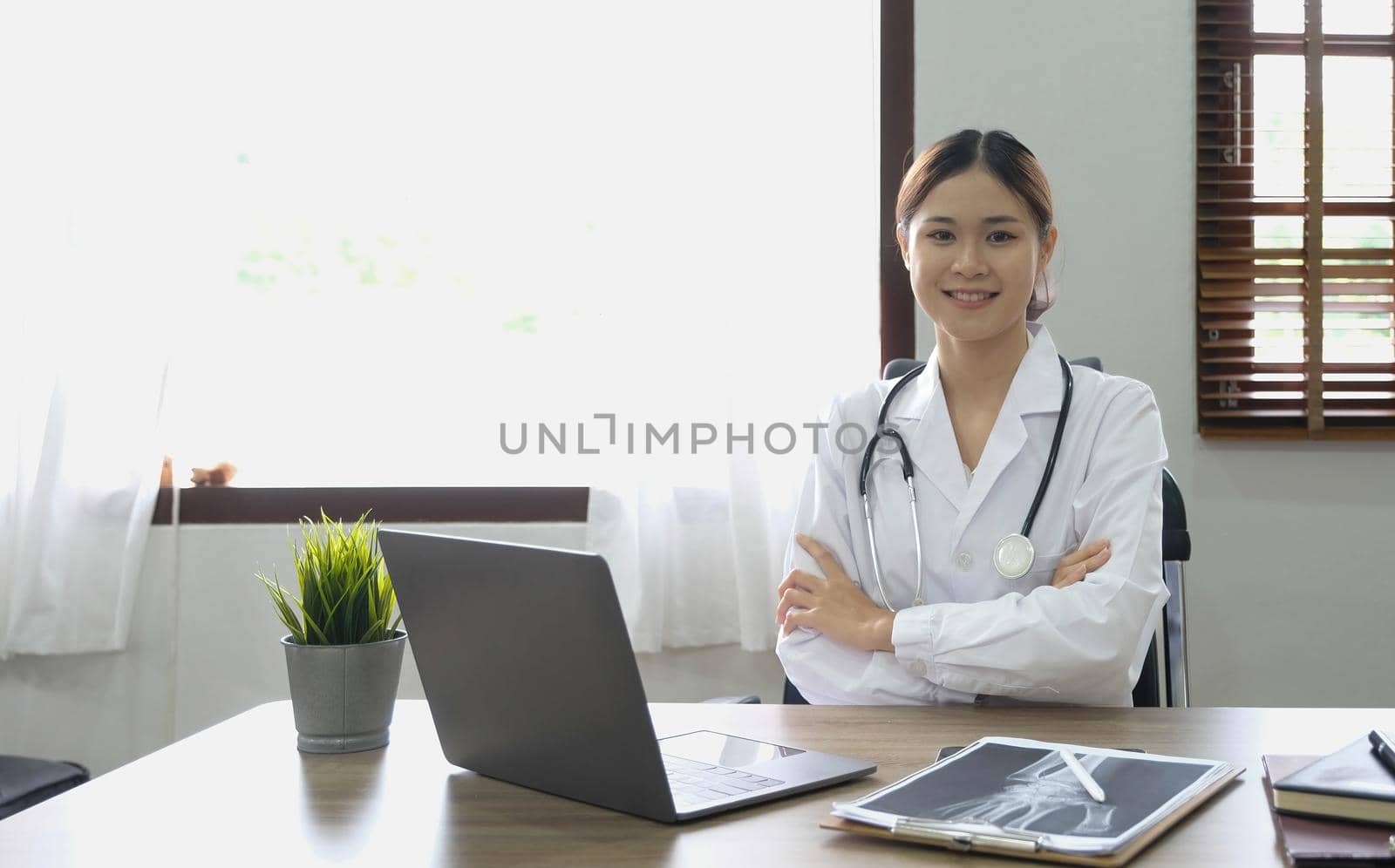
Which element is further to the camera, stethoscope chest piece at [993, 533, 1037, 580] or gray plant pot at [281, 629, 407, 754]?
stethoscope chest piece at [993, 533, 1037, 580]

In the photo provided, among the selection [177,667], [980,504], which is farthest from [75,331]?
[980,504]

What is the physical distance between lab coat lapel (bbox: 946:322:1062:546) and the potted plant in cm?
80

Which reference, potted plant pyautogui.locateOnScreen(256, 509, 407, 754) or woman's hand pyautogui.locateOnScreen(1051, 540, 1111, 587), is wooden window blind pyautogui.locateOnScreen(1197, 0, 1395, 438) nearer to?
woman's hand pyautogui.locateOnScreen(1051, 540, 1111, 587)

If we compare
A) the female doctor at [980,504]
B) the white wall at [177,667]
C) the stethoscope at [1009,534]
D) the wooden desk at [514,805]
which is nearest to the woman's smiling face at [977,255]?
the female doctor at [980,504]

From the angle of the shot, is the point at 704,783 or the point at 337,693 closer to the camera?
the point at 704,783

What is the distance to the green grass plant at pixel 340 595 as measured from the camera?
1157 millimetres

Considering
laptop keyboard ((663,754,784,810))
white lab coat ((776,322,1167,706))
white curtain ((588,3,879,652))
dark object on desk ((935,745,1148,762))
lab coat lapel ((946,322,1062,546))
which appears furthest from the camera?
white curtain ((588,3,879,652))

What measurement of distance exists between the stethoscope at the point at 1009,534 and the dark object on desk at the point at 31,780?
1.54m

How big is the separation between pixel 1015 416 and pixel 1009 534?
0.18 metres

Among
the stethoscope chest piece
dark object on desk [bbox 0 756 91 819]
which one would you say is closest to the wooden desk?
the stethoscope chest piece

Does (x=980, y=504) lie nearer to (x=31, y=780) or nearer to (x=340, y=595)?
(x=340, y=595)

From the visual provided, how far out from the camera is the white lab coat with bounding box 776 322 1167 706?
1.38 metres

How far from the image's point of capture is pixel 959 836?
838 millimetres

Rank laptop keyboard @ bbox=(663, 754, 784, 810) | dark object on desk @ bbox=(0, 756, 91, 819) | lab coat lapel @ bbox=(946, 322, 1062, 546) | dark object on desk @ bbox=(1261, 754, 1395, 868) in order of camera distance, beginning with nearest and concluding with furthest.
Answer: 1. dark object on desk @ bbox=(1261, 754, 1395, 868)
2. laptop keyboard @ bbox=(663, 754, 784, 810)
3. lab coat lapel @ bbox=(946, 322, 1062, 546)
4. dark object on desk @ bbox=(0, 756, 91, 819)
